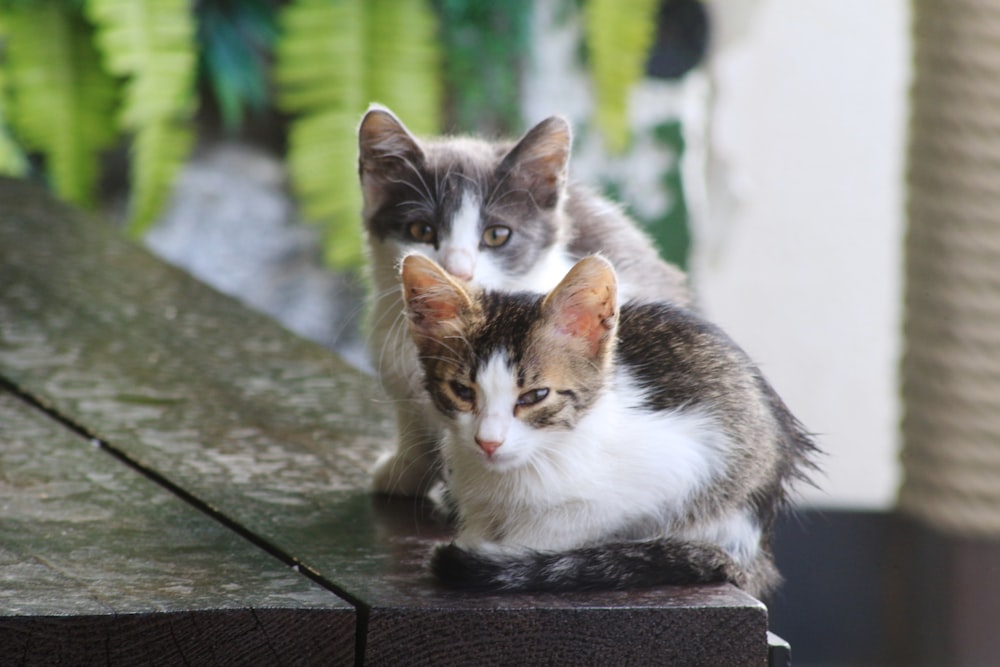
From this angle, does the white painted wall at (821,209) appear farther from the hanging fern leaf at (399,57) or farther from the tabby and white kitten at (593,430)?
the tabby and white kitten at (593,430)

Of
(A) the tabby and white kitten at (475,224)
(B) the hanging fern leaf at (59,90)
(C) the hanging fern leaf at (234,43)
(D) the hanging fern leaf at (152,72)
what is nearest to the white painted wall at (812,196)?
(C) the hanging fern leaf at (234,43)

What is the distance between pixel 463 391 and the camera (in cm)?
99

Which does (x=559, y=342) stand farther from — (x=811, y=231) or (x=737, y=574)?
(x=811, y=231)

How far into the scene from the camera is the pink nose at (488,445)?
952 mm

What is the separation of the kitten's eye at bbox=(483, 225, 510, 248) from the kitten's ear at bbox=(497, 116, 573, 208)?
46 mm

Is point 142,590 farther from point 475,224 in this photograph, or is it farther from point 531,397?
point 475,224

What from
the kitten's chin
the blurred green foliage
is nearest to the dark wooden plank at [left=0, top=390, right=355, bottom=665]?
the kitten's chin

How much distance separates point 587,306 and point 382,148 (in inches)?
18.1

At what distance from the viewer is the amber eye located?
4.39ft

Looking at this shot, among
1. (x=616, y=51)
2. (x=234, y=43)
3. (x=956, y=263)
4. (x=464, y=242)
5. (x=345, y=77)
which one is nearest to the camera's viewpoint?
(x=464, y=242)

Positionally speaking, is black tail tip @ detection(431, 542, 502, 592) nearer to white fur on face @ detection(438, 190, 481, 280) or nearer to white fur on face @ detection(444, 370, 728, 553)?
white fur on face @ detection(444, 370, 728, 553)

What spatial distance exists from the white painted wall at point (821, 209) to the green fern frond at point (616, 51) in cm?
31

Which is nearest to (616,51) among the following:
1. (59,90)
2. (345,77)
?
(345,77)

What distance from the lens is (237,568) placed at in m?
0.95
